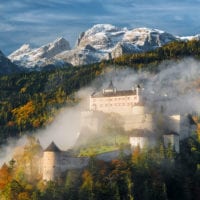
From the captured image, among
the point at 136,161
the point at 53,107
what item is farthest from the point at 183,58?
the point at 136,161

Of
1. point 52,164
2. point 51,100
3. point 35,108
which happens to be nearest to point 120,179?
point 52,164

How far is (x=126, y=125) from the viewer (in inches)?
4306

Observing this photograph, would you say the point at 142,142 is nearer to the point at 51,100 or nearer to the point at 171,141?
the point at 171,141

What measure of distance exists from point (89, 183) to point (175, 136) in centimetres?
2029

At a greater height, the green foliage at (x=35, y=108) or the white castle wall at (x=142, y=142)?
the green foliage at (x=35, y=108)

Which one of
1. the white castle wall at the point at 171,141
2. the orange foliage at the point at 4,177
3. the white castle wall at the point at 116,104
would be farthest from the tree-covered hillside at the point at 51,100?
the white castle wall at the point at 171,141

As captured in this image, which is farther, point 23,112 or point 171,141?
point 23,112

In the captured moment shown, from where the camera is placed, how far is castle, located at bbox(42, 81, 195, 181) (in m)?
91.1

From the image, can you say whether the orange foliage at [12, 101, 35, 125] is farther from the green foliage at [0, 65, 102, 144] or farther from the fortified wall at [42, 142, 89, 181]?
the fortified wall at [42, 142, 89, 181]

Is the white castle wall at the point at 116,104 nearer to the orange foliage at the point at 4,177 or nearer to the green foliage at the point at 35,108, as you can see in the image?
the orange foliage at the point at 4,177

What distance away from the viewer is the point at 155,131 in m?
103

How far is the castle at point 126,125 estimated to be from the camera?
9106 centimetres

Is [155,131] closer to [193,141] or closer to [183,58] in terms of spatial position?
[193,141]

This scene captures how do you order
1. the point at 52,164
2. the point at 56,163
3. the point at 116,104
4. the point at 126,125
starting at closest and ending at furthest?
1. the point at 56,163
2. the point at 52,164
3. the point at 126,125
4. the point at 116,104
